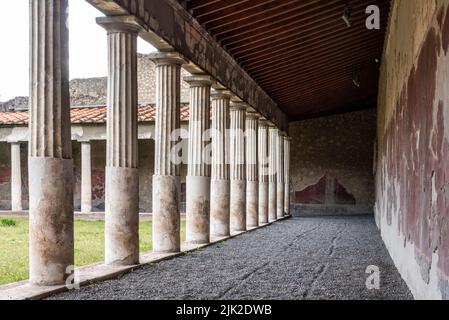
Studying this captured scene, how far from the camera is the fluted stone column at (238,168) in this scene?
1357 cm

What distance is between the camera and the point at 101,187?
22641mm

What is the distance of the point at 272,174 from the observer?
60.7 feet

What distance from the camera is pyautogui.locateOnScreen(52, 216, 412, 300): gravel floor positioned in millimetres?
5645

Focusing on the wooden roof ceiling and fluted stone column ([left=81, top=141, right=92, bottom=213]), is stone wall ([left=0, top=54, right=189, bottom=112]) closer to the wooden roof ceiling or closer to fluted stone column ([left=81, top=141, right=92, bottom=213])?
fluted stone column ([left=81, top=141, right=92, bottom=213])

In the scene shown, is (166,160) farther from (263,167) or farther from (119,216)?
(263,167)

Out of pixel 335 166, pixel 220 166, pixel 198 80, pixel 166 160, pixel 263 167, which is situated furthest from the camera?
pixel 335 166

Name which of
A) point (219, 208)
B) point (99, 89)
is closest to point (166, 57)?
point (219, 208)

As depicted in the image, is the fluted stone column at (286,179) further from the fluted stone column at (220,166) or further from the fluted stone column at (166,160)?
the fluted stone column at (166,160)

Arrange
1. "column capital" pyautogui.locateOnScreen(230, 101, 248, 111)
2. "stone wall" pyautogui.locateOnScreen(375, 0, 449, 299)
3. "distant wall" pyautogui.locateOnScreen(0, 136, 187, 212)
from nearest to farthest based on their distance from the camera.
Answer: "stone wall" pyautogui.locateOnScreen(375, 0, 449, 299) → "column capital" pyautogui.locateOnScreen(230, 101, 248, 111) → "distant wall" pyautogui.locateOnScreen(0, 136, 187, 212)

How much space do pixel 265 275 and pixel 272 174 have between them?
38.3 feet

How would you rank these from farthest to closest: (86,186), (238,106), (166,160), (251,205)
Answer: (86,186), (251,205), (238,106), (166,160)

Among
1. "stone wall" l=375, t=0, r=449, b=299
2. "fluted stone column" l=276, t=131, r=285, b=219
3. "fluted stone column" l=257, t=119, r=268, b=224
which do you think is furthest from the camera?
"fluted stone column" l=276, t=131, r=285, b=219

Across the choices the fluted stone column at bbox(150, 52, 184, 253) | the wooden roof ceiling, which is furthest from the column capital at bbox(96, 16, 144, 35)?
the wooden roof ceiling

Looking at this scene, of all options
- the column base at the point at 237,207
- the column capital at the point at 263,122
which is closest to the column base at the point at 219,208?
the column base at the point at 237,207
